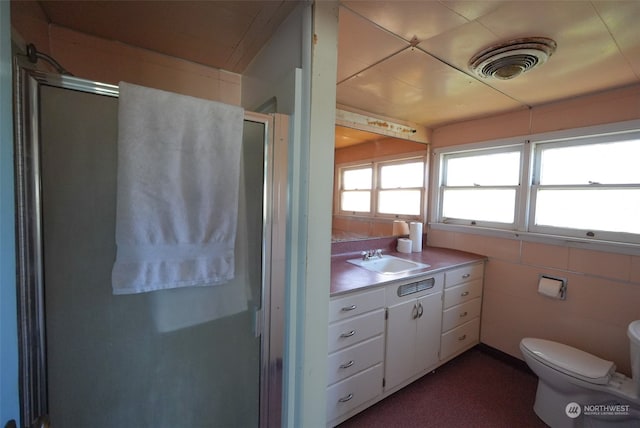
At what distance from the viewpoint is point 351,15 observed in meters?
1.09

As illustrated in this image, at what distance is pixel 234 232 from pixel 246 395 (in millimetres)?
678

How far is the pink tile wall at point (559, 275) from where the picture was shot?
5.60 ft

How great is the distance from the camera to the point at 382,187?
104 inches

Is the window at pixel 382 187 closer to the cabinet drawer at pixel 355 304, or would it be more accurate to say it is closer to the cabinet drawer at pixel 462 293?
the cabinet drawer at pixel 462 293

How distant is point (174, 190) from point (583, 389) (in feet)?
7.93

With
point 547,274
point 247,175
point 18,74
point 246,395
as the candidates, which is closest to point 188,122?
point 247,175

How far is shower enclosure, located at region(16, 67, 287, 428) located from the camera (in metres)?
0.66

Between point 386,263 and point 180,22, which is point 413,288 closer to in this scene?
point 386,263

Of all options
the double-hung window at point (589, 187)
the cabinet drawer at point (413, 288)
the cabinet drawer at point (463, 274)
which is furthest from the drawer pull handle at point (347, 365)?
the double-hung window at point (589, 187)

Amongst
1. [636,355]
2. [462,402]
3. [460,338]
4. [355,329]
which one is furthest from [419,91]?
[462,402]

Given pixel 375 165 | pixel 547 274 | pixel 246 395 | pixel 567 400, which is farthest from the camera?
pixel 375 165

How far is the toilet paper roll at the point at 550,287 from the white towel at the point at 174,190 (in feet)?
7.82

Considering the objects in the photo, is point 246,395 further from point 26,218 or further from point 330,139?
point 330,139

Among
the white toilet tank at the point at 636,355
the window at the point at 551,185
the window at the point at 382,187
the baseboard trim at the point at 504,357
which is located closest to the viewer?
the white toilet tank at the point at 636,355
